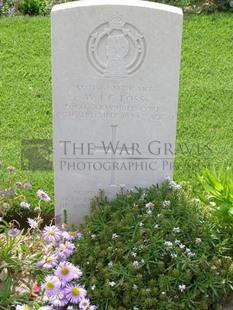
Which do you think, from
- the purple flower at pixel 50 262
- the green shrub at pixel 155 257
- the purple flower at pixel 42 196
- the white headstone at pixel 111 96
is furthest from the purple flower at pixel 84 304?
the white headstone at pixel 111 96

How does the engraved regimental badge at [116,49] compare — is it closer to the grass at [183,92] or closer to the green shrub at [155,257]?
the green shrub at [155,257]

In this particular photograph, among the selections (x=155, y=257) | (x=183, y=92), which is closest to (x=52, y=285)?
(x=155, y=257)

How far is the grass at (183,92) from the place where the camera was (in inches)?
212

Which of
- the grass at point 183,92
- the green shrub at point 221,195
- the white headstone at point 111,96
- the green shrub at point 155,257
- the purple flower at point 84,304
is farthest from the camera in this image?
the grass at point 183,92

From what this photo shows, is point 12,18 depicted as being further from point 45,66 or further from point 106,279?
point 106,279

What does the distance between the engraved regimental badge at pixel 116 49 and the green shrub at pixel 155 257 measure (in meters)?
0.83

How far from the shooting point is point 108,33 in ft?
12.6

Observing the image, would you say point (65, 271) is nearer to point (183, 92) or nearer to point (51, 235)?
point (51, 235)

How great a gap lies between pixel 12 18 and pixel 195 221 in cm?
455

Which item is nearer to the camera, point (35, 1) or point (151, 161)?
point (151, 161)

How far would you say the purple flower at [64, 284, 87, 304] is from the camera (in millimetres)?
3530

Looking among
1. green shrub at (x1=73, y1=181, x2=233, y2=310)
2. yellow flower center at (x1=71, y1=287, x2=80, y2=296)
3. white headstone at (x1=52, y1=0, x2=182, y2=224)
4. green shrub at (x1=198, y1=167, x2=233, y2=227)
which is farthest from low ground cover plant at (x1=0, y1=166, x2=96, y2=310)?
green shrub at (x1=198, y1=167, x2=233, y2=227)

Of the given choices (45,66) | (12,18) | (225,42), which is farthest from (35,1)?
(225,42)

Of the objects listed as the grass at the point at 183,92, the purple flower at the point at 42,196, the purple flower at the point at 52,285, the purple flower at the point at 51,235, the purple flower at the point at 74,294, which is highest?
the grass at the point at 183,92
